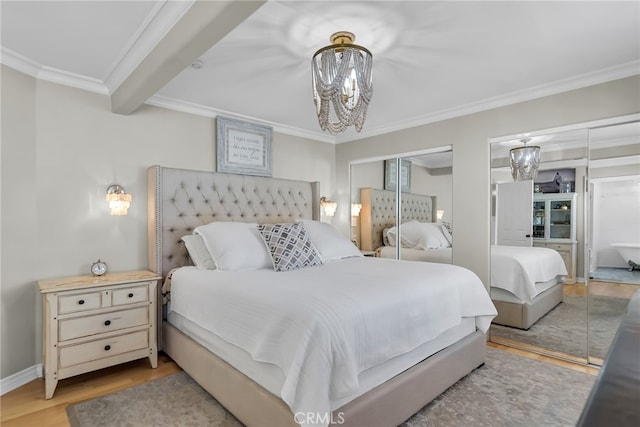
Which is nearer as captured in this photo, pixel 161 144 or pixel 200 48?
pixel 200 48

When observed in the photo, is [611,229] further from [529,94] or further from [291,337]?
[291,337]

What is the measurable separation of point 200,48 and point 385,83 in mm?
1594

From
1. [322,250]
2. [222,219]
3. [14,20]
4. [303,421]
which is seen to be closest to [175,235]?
[222,219]

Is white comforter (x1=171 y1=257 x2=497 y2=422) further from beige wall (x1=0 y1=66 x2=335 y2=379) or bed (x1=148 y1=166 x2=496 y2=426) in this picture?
beige wall (x1=0 y1=66 x2=335 y2=379)

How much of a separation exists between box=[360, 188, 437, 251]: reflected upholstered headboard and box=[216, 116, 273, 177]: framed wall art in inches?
54.0

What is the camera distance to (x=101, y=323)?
2.37 metres

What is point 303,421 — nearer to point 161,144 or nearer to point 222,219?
point 222,219

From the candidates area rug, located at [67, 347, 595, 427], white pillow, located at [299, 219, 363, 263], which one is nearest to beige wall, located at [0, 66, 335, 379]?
area rug, located at [67, 347, 595, 427]

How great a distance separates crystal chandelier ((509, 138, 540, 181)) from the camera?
3027 mm

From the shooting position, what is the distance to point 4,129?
2297mm

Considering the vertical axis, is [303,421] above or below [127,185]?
below

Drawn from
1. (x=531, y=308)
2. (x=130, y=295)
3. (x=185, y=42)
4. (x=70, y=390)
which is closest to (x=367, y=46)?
(x=185, y=42)

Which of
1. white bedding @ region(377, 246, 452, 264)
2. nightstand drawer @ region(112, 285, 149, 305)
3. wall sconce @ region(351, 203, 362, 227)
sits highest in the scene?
wall sconce @ region(351, 203, 362, 227)

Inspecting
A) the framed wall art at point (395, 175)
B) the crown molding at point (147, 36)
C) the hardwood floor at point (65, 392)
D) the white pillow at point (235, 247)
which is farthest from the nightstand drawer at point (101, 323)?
the framed wall art at point (395, 175)
